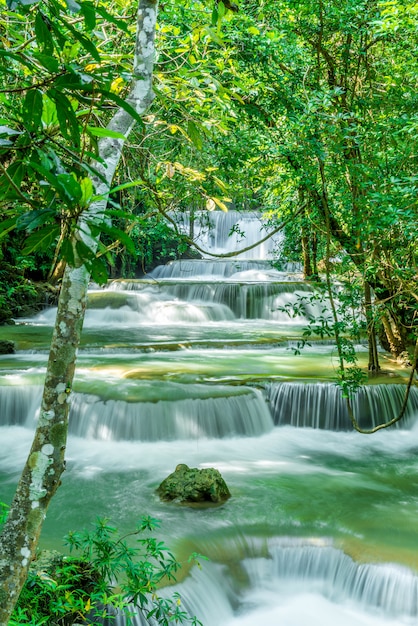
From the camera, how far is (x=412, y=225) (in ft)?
16.6

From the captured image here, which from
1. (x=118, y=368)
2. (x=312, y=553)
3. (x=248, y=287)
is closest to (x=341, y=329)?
(x=312, y=553)

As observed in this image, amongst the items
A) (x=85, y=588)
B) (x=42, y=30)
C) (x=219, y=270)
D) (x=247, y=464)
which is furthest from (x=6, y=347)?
(x=219, y=270)

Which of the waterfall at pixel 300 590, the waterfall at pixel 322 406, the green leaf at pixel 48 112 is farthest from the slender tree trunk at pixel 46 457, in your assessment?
the waterfall at pixel 322 406

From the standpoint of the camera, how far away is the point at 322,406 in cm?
833

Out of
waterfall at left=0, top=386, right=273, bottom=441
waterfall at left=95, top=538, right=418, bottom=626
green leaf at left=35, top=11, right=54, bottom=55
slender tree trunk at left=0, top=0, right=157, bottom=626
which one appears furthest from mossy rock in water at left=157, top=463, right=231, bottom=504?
green leaf at left=35, top=11, right=54, bottom=55

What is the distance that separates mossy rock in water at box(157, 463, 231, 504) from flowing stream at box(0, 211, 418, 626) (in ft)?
0.40

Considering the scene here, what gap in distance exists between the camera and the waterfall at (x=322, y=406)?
827cm

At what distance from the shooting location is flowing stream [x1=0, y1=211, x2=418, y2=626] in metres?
4.46

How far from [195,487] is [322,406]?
3338 millimetres

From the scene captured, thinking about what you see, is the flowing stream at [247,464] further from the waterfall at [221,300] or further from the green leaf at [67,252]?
the green leaf at [67,252]

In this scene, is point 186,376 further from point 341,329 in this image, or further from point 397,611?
point 397,611

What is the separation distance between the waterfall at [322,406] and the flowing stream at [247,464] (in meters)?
0.02

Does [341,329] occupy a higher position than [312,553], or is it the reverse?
[341,329]

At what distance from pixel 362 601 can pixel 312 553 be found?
0.52 meters
